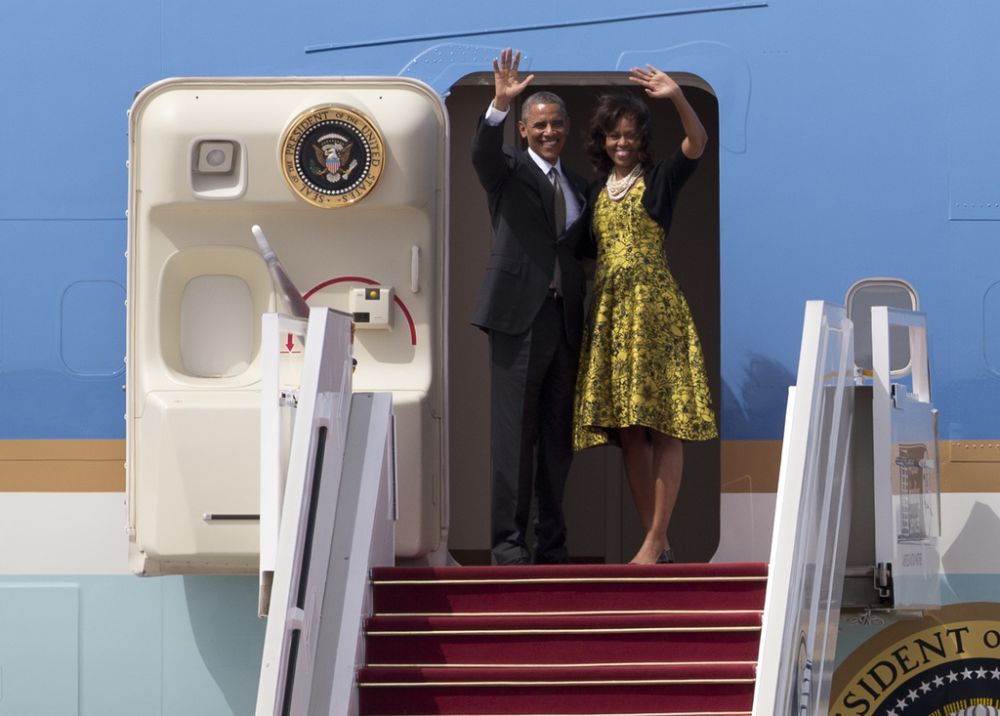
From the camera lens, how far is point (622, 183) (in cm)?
579

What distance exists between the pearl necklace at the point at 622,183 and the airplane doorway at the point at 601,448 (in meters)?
1.81

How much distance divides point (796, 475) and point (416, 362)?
184cm

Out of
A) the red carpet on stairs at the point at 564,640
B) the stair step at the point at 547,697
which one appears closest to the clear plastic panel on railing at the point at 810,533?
the red carpet on stairs at the point at 564,640

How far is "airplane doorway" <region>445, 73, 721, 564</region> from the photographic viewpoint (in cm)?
775

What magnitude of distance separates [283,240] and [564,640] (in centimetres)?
194

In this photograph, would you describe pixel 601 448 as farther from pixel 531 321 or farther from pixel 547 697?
pixel 547 697

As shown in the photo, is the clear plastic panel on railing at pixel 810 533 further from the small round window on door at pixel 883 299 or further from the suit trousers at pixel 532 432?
the suit trousers at pixel 532 432

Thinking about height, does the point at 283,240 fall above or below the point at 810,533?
above

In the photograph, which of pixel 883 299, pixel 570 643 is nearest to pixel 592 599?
pixel 570 643

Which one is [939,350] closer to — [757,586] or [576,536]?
[757,586]

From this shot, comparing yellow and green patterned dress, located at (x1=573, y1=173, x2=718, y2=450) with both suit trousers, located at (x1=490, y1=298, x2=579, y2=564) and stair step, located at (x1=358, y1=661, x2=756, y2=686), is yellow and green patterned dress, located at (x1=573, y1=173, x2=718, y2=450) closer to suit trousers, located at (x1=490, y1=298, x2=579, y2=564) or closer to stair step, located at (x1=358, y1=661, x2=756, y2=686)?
suit trousers, located at (x1=490, y1=298, x2=579, y2=564)

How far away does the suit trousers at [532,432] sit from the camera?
5711 mm

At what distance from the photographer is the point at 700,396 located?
5641 mm

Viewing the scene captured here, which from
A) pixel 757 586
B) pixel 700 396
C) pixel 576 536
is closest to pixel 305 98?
pixel 700 396
